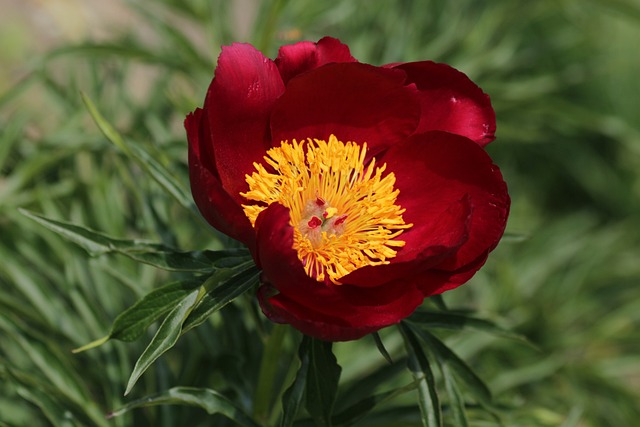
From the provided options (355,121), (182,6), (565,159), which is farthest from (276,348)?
(565,159)

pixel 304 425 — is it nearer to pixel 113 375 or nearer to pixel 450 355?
pixel 450 355

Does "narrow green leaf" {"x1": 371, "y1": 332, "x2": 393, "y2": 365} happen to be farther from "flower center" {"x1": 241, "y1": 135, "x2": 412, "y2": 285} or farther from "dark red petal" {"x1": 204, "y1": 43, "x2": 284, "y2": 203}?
"dark red petal" {"x1": 204, "y1": 43, "x2": 284, "y2": 203}

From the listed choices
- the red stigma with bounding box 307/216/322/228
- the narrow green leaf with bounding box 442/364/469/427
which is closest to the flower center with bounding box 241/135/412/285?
the red stigma with bounding box 307/216/322/228

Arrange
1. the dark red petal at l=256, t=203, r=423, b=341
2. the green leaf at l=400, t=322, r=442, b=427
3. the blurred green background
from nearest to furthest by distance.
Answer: the dark red petal at l=256, t=203, r=423, b=341 → the green leaf at l=400, t=322, r=442, b=427 → the blurred green background

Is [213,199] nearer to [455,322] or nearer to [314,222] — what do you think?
[314,222]

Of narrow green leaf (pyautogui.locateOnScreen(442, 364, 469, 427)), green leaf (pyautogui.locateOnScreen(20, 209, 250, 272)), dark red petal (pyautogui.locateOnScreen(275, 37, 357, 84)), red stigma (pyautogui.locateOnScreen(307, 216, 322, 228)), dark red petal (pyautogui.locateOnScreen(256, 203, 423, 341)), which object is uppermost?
dark red petal (pyautogui.locateOnScreen(275, 37, 357, 84))

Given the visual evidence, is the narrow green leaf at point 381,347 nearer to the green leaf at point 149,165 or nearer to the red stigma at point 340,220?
the red stigma at point 340,220

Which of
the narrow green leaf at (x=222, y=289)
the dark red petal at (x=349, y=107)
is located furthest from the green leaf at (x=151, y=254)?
the dark red petal at (x=349, y=107)

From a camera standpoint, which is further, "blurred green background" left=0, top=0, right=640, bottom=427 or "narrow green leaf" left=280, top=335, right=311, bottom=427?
"blurred green background" left=0, top=0, right=640, bottom=427
